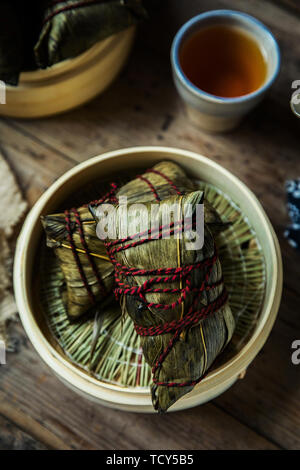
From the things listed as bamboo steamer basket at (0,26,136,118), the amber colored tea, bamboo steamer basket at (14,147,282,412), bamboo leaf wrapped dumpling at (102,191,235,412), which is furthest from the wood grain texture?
the amber colored tea

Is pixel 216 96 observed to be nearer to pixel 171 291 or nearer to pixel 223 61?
pixel 223 61

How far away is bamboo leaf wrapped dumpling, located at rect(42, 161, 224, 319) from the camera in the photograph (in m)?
0.82

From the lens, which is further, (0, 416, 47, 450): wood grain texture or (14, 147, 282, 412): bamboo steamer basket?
(0, 416, 47, 450): wood grain texture

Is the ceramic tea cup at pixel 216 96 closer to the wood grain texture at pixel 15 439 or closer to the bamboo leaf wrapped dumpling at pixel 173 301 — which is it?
the bamboo leaf wrapped dumpling at pixel 173 301

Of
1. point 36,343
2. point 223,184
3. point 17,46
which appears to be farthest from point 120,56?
point 36,343

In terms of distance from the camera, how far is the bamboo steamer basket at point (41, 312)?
819 millimetres

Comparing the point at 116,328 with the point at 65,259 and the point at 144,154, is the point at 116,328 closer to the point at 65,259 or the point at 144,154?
the point at 65,259

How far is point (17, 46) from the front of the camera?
929 millimetres

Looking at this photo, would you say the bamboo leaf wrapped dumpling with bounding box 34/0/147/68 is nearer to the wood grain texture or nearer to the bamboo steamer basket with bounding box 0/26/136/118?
the bamboo steamer basket with bounding box 0/26/136/118

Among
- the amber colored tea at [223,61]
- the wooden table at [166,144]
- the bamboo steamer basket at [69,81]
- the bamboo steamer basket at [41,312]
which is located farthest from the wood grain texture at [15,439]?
the amber colored tea at [223,61]

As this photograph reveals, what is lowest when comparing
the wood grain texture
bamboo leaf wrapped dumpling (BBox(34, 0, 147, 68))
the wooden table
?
the wood grain texture

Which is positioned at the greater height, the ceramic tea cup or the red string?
the ceramic tea cup

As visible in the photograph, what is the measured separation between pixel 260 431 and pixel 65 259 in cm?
57

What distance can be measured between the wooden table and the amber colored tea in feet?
0.35
